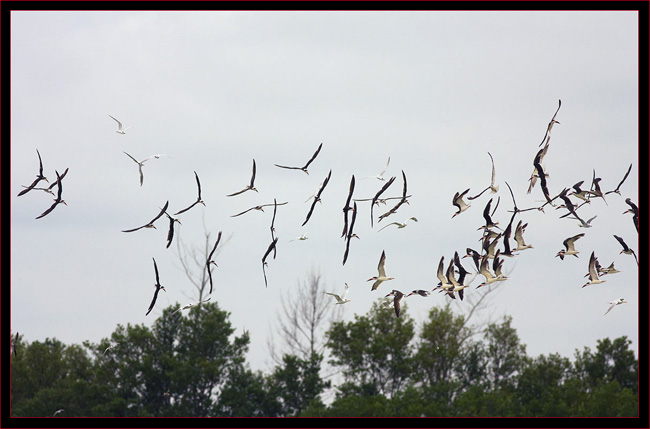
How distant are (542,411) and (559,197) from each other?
24946 mm

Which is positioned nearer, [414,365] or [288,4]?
[288,4]

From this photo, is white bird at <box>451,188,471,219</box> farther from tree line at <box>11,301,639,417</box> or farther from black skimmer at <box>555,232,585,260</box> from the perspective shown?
tree line at <box>11,301,639,417</box>

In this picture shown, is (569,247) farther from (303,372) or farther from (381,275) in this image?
(303,372)

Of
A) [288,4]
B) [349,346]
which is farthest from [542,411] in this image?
[288,4]

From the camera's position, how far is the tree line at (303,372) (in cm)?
5125

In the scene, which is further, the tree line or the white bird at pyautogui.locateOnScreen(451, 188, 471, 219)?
the tree line

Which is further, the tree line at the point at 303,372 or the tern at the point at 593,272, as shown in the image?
the tree line at the point at 303,372

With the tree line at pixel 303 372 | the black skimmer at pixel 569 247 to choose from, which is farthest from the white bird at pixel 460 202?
the tree line at pixel 303 372

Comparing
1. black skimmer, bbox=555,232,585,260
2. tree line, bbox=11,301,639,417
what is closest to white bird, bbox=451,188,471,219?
black skimmer, bbox=555,232,585,260

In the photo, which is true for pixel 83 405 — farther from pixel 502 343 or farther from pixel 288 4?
pixel 288 4

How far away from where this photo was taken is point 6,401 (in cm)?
1666

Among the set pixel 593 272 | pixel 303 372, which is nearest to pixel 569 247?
pixel 593 272

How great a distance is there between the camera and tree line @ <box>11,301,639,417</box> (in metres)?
51.2

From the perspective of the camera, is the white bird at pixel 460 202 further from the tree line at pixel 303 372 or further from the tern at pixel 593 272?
the tree line at pixel 303 372
